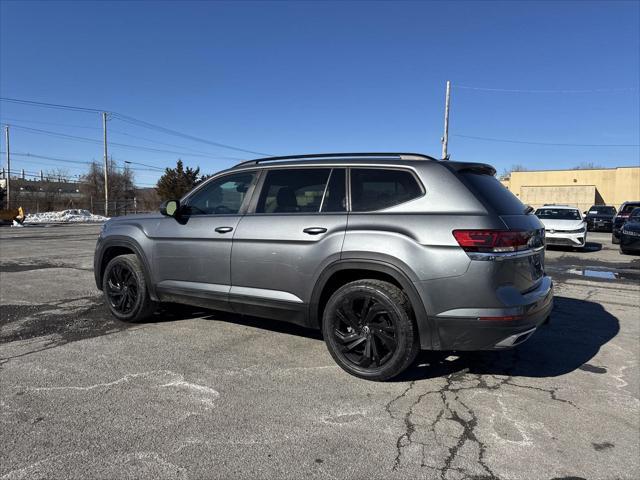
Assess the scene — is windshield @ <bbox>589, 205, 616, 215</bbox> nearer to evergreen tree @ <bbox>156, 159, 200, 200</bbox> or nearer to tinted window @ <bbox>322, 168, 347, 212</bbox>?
tinted window @ <bbox>322, 168, 347, 212</bbox>

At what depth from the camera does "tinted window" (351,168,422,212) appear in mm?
3783

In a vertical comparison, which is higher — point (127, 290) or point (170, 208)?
point (170, 208)

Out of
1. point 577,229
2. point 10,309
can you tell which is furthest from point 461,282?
point 577,229

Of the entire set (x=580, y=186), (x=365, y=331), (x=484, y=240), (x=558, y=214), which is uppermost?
(x=580, y=186)

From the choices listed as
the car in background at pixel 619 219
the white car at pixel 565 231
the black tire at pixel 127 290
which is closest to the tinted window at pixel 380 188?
the black tire at pixel 127 290

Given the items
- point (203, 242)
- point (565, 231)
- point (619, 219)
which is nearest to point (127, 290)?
point (203, 242)

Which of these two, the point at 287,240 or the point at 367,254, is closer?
the point at 367,254

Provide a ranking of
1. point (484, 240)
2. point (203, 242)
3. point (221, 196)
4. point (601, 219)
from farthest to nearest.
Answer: point (601, 219) → point (221, 196) → point (203, 242) → point (484, 240)

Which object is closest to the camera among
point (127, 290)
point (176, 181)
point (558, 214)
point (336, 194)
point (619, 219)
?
point (336, 194)

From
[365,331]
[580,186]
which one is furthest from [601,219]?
[580,186]

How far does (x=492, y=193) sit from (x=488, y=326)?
3.62 ft

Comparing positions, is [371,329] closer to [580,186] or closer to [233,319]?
[233,319]

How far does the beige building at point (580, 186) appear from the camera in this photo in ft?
174

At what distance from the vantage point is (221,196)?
4.92 meters
